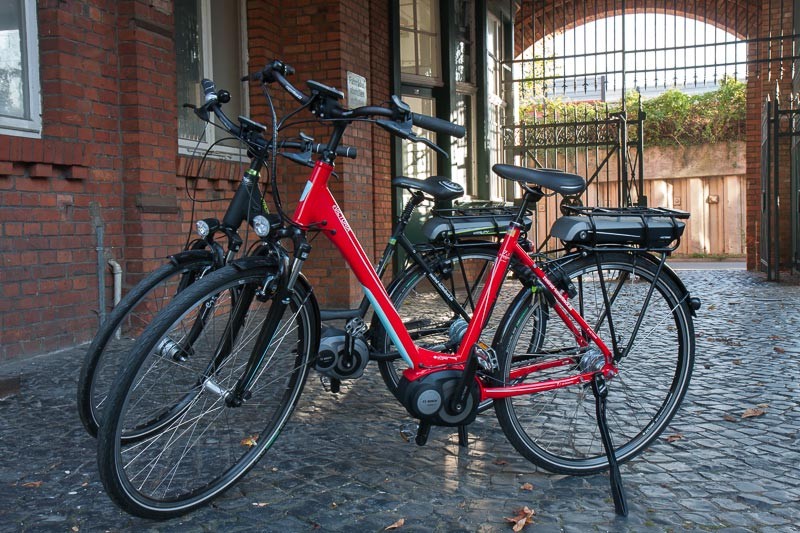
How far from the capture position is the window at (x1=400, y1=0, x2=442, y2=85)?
9.13 metres

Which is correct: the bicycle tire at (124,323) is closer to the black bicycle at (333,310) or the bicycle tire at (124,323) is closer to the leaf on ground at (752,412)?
the black bicycle at (333,310)

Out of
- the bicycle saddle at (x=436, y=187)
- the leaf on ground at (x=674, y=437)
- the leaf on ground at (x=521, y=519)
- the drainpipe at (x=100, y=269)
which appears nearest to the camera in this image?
the leaf on ground at (x=521, y=519)

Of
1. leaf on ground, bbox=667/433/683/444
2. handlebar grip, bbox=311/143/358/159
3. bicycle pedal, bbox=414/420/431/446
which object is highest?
handlebar grip, bbox=311/143/358/159

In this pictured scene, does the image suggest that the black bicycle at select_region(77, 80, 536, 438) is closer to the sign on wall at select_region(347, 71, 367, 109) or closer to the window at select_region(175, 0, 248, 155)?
the window at select_region(175, 0, 248, 155)

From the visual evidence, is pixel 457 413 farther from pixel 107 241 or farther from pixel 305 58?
pixel 305 58

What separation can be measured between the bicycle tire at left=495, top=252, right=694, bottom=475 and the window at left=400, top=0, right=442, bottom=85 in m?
6.54

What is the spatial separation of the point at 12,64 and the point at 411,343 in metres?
3.33

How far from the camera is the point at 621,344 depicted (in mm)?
2975

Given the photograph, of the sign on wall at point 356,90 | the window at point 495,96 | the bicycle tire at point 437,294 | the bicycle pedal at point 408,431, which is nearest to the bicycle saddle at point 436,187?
the bicycle tire at point 437,294

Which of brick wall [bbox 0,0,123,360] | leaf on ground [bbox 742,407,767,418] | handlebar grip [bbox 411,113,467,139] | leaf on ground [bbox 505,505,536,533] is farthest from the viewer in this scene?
brick wall [bbox 0,0,123,360]

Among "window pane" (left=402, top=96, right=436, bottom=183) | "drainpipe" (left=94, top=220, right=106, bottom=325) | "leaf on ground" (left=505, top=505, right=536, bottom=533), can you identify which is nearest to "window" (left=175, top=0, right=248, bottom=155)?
"drainpipe" (left=94, top=220, right=106, bottom=325)

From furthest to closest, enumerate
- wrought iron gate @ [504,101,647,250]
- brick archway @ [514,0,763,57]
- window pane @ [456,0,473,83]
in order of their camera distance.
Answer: brick archway @ [514,0,763,57] → wrought iron gate @ [504,101,647,250] → window pane @ [456,0,473,83]

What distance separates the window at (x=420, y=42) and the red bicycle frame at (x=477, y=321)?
6.60m

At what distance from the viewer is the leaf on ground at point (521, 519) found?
7.88 ft
